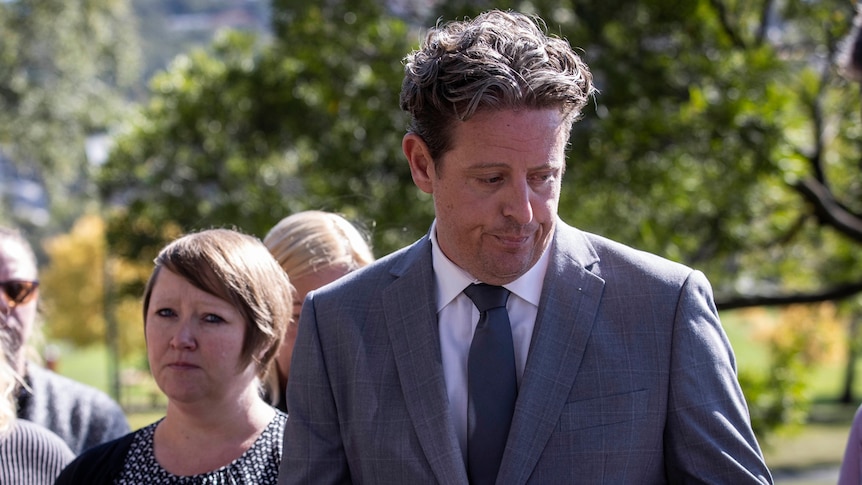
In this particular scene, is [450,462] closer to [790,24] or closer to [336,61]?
[336,61]

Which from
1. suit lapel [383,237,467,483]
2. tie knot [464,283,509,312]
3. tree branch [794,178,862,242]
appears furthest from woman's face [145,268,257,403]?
tree branch [794,178,862,242]

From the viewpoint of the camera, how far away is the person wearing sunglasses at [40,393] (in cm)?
390

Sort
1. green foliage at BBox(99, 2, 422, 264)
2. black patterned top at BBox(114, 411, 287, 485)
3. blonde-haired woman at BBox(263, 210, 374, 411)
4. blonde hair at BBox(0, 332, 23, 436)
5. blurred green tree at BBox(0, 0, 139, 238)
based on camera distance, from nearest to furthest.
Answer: black patterned top at BBox(114, 411, 287, 485), blonde hair at BBox(0, 332, 23, 436), blonde-haired woman at BBox(263, 210, 374, 411), green foliage at BBox(99, 2, 422, 264), blurred green tree at BBox(0, 0, 139, 238)

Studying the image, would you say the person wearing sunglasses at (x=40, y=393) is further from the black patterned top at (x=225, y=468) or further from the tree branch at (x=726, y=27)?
the tree branch at (x=726, y=27)

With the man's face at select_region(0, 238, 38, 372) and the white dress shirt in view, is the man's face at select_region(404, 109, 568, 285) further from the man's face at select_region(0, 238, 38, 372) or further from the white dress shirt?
the man's face at select_region(0, 238, 38, 372)

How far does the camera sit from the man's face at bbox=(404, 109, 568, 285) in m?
2.22

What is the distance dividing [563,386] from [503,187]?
1.48 feet

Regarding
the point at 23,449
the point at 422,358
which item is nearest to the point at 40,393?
the point at 23,449

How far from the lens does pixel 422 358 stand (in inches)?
93.2

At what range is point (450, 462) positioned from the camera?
7.33 ft

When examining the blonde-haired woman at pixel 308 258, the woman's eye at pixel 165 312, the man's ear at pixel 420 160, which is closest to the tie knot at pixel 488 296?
the man's ear at pixel 420 160

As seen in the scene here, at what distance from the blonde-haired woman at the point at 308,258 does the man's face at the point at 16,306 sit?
3.24 ft

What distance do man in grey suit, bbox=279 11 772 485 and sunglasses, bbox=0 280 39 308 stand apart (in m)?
1.88

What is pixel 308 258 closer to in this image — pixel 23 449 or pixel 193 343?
pixel 193 343
